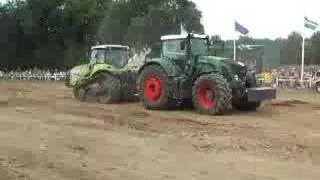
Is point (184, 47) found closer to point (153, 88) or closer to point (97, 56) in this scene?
point (153, 88)

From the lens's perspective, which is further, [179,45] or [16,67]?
[16,67]

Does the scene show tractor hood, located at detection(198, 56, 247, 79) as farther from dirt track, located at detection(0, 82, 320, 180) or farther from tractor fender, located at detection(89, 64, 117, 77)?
tractor fender, located at detection(89, 64, 117, 77)

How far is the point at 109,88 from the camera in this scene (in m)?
18.4

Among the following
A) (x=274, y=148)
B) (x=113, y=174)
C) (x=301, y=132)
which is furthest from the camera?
(x=301, y=132)

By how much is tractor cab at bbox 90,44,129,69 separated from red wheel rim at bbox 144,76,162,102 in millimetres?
3474

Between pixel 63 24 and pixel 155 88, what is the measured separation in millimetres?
33326

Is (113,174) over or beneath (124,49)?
beneath

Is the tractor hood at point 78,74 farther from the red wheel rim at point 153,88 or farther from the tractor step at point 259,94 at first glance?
the tractor step at point 259,94

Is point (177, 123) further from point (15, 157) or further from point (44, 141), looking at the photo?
point (15, 157)

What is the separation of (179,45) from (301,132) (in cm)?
521

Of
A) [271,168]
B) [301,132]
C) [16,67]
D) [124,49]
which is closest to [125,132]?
[301,132]

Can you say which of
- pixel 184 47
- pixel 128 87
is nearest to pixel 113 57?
pixel 128 87

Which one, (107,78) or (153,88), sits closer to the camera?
(153,88)

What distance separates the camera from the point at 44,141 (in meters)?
10.7
